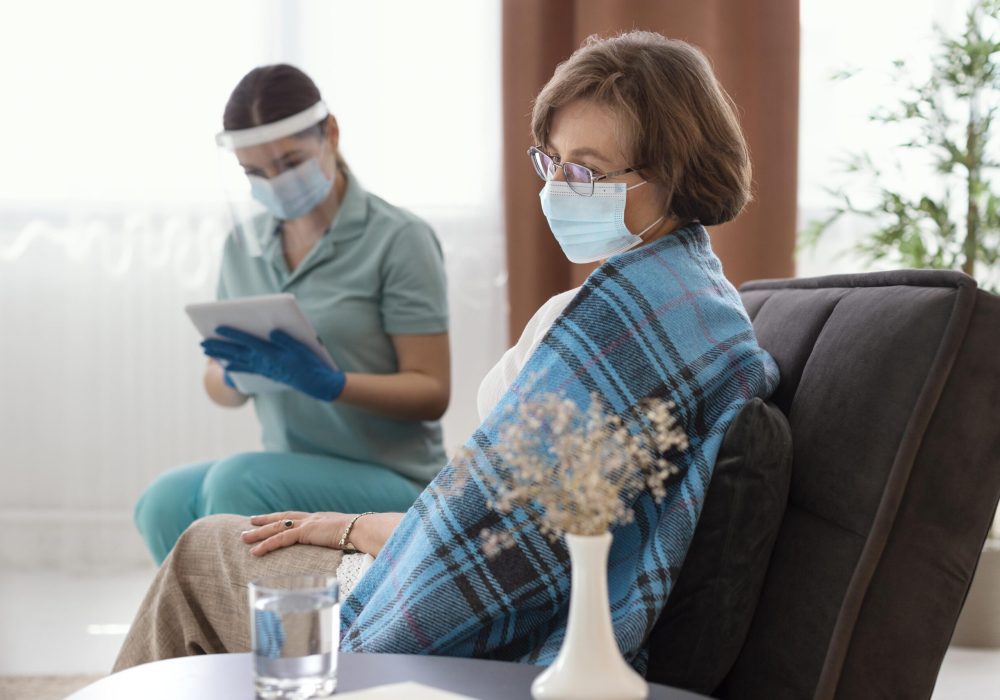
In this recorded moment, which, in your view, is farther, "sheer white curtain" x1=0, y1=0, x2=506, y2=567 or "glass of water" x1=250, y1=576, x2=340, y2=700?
"sheer white curtain" x1=0, y1=0, x2=506, y2=567

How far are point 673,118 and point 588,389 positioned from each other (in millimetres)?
390

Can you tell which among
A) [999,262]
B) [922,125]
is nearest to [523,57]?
[922,125]

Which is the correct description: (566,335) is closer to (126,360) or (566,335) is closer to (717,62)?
(717,62)

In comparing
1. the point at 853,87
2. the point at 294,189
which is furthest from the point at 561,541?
the point at 853,87

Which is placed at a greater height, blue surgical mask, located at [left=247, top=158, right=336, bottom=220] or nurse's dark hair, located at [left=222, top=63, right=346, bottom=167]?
nurse's dark hair, located at [left=222, top=63, right=346, bottom=167]

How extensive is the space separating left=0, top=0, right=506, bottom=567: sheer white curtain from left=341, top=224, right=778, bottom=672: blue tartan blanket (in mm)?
1941

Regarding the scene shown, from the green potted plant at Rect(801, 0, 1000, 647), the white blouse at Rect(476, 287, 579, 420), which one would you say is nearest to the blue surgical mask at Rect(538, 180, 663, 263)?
the white blouse at Rect(476, 287, 579, 420)

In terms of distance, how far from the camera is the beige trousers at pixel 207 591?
1218 mm

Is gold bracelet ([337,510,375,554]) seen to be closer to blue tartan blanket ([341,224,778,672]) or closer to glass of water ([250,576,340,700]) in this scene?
blue tartan blanket ([341,224,778,672])

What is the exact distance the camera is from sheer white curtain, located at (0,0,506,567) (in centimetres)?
294

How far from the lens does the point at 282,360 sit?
1.87 meters

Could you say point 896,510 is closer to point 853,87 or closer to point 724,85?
point 724,85

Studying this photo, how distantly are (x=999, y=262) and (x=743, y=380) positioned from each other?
1633mm

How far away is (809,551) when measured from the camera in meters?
1.03
